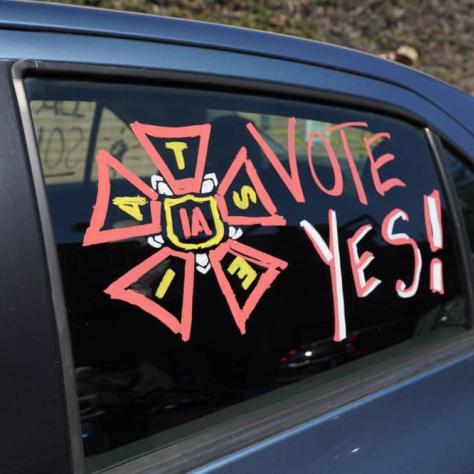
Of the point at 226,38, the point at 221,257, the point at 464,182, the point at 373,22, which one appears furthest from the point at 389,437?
the point at 373,22

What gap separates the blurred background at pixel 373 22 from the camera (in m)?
7.15

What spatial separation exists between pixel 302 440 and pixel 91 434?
1.17 ft

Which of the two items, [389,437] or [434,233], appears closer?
[389,437]

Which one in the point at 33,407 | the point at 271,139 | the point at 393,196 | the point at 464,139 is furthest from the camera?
the point at 464,139

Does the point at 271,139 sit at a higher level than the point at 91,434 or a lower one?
higher

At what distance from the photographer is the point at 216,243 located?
1251mm

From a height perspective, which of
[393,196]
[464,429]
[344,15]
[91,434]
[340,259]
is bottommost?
[464,429]

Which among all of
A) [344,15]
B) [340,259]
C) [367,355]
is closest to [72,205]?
[340,259]

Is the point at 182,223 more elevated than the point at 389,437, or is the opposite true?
the point at 182,223

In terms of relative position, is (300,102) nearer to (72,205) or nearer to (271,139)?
(271,139)

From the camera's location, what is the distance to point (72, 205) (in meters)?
1.19

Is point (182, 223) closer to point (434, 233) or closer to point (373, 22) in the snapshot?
point (434, 233)

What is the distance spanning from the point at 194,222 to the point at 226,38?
370 mm

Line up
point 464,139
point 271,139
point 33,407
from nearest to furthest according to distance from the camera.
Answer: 1. point 33,407
2. point 271,139
3. point 464,139
